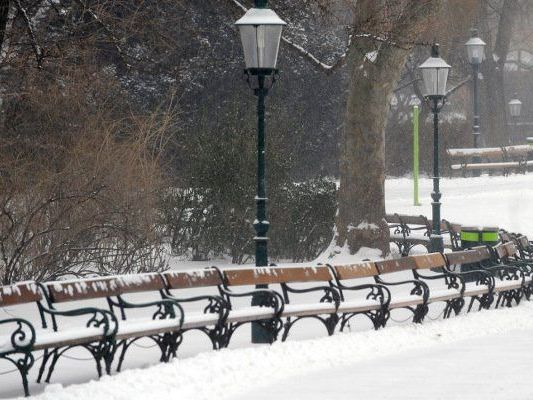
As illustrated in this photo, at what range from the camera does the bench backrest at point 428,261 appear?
14.1 metres

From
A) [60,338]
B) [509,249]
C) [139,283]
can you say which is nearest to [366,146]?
[509,249]

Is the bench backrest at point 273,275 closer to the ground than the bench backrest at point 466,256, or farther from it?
farther from it

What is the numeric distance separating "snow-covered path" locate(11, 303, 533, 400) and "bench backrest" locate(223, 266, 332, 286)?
0.81 m

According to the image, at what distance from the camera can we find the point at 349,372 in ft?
33.7

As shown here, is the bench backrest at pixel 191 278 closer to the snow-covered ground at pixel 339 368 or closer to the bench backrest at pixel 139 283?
the bench backrest at pixel 139 283

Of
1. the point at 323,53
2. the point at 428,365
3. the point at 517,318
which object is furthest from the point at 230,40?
the point at 428,365

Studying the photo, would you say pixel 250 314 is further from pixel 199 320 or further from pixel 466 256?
pixel 466 256

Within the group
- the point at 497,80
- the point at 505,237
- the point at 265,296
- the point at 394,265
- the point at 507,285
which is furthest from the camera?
the point at 497,80

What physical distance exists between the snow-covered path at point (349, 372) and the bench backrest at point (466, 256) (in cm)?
213

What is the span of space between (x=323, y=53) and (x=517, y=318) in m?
24.1

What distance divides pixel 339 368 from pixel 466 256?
523 cm

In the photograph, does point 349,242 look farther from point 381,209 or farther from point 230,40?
point 230,40

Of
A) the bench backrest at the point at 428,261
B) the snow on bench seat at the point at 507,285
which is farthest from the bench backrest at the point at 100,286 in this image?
the snow on bench seat at the point at 507,285

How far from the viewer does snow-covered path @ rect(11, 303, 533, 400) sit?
905 cm
